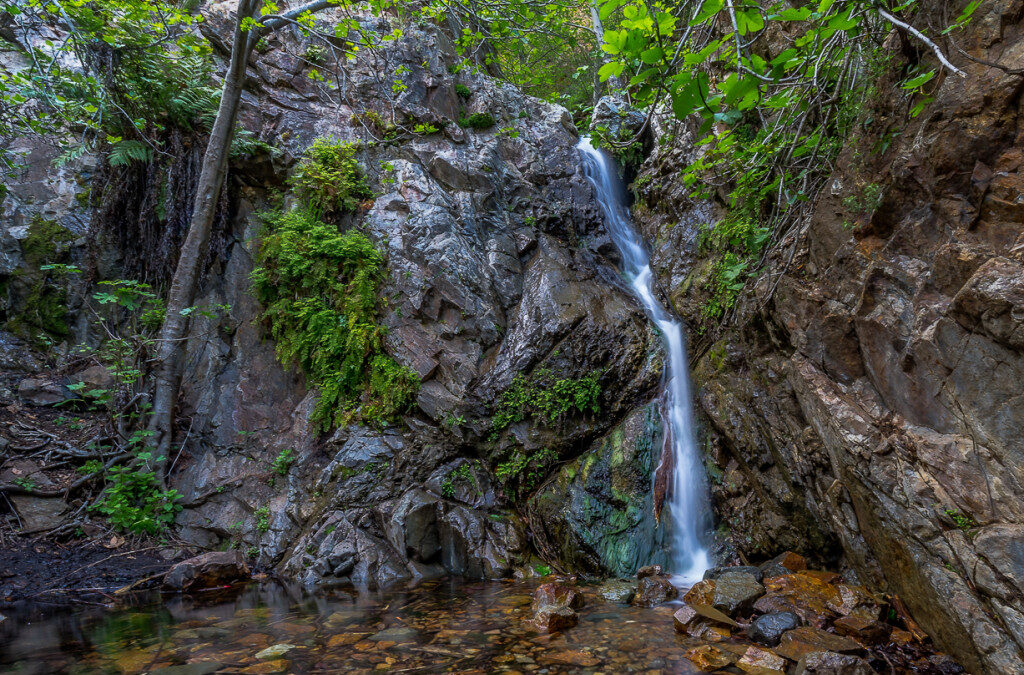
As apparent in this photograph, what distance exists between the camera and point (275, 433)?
7.09 meters

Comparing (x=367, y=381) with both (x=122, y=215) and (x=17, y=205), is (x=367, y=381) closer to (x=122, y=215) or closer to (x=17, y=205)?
(x=122, y=215)

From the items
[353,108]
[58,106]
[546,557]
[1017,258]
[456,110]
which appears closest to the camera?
[1017,258]

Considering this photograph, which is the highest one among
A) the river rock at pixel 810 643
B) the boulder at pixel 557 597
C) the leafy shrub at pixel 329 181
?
the leafy shrub at pixel 329 181

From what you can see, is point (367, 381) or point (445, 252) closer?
point (367, 381)

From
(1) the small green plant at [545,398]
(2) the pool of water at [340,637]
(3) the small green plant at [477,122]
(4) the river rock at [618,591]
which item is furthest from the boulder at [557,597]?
(3) the small green plant at [477,122]

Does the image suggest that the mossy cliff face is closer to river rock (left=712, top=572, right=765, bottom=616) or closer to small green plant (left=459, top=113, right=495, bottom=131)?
river rock (left=712, top=572, right=765, bottom=616)

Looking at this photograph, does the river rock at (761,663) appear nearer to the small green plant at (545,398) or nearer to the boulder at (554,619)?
the boulder at (554,619)

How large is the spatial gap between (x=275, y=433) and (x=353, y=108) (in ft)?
21.3

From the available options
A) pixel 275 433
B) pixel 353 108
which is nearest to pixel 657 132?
pixel 353 108

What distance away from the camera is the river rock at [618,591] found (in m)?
4.22

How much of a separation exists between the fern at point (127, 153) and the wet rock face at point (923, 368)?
9.18m

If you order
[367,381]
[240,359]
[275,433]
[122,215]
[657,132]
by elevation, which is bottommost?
[275,433]

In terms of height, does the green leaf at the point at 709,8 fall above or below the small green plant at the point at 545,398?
above

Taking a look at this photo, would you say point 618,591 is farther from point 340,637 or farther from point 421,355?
point 421,355
